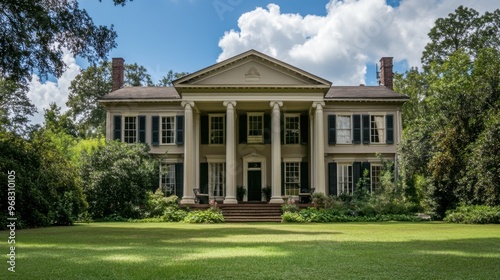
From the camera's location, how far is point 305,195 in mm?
29719

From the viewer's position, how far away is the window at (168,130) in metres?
31.7

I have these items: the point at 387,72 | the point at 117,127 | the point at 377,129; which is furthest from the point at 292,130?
the point at 117,127

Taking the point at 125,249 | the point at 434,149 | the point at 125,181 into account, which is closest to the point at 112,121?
the point at 125,181

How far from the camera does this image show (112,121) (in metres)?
31.6

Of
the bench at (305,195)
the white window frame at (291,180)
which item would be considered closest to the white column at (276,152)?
the bench at (305,195)

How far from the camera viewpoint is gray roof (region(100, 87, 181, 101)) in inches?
1244

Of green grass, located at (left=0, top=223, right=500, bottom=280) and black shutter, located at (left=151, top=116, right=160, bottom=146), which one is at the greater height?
black shutter, located at (left=151, top=116, right=160, bottom=146)

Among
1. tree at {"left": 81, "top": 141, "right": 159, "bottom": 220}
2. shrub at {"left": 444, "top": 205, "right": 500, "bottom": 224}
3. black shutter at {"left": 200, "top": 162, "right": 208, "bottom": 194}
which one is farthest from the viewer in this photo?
black shutter at {"left": 200, "top": 162, "right": 208, "bottom": 194}

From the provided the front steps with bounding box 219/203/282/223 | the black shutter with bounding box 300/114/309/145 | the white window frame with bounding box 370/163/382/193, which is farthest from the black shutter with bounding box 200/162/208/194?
the white window frame with bounding box 370/163/382/193

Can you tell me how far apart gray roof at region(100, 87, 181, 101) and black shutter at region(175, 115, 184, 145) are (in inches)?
48.2

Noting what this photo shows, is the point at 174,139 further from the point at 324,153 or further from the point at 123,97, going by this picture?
the point at 324,153

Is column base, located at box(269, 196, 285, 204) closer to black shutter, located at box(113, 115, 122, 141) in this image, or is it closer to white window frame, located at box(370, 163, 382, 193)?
white window frame, located at box(370, 163, 382, 193)

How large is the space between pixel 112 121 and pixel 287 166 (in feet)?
34.8

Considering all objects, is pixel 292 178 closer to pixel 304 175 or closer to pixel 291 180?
pixel 291 180
